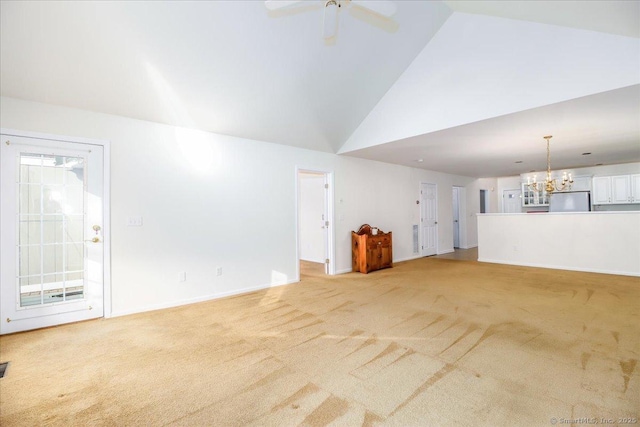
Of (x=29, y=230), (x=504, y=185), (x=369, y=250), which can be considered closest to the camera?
(x=29, y=230)

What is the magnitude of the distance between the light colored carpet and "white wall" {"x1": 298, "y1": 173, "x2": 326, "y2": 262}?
3.19 metres

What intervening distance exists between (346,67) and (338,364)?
3509mm

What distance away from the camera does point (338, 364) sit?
2.31 meters

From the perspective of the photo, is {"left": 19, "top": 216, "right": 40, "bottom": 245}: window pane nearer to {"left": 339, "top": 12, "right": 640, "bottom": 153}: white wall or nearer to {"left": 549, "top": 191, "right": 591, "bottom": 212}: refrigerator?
{"left": 339, "top": 12, "right": 640, "bottom": 153}: white wall

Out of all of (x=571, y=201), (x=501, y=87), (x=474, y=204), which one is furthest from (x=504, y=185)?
(x=501, y=87)

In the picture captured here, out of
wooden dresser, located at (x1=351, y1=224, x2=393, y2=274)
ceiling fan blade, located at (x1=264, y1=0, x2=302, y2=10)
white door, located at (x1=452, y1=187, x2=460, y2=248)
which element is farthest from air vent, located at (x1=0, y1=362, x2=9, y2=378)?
white door, located at (x1=452, y1=187, x2=460, y2=248)

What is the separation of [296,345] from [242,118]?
119 inches

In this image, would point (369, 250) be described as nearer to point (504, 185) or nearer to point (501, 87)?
point (501, 87)

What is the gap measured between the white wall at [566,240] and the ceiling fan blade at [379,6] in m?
5.99

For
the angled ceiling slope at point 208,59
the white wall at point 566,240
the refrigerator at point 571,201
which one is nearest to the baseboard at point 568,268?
the white wall at point 566,240

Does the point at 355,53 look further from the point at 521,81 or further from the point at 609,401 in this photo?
the point at 609,401

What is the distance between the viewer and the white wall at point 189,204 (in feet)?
11.3

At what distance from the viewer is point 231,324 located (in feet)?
10.5

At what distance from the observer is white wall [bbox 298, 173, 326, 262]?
7.08 metres
